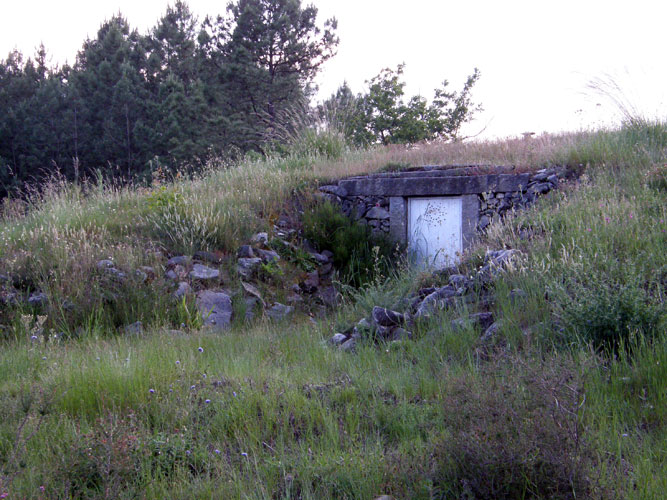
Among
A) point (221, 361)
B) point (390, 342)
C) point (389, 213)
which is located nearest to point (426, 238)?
point (389, 213)

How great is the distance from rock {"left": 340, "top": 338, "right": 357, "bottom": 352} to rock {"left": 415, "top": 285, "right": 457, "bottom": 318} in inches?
28.6

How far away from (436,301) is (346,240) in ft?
12.1

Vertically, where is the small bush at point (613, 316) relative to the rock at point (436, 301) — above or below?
above

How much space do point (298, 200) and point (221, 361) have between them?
18.9ft

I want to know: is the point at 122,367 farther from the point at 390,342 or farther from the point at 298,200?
the point at 298,200

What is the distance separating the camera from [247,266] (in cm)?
793

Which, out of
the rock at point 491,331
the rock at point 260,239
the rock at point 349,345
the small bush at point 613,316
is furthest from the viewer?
the rock at point 260,239

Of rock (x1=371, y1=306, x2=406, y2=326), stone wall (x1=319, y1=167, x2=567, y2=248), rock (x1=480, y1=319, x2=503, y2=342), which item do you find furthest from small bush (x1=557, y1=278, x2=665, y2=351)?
stone wall (x1=319, y1=167, x2=567, y2=248)

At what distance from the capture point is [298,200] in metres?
10.0

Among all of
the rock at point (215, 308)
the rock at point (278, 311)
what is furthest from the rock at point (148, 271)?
the rock at point (278, 311)

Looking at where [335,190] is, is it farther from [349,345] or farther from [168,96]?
[168,96]

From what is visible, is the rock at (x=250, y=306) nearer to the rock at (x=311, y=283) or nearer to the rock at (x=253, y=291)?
the rock at (x=253, y=291)

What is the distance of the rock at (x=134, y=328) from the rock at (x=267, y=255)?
2.45 metres

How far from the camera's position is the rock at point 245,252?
8.18 m
